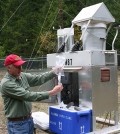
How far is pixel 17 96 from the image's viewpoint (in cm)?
382

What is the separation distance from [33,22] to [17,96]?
38.8 meters

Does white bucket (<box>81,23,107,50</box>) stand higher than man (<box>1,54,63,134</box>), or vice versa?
white bucket (<box>81,23,107,50</box>)

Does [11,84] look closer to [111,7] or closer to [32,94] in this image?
[32,94]

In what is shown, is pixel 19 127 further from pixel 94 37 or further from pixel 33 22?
pixel 33 22

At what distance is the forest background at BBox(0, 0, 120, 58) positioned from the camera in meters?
35.7

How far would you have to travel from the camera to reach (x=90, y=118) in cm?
395

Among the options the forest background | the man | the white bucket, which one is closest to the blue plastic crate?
the man

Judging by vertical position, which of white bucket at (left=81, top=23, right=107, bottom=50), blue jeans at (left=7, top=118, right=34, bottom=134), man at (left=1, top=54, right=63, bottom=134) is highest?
white bucket at (left=81, top=23, right=107, bottom=50)

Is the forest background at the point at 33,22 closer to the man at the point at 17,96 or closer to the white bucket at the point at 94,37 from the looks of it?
the white bucket at the point at 94,37

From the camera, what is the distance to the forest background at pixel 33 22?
35.7 metres

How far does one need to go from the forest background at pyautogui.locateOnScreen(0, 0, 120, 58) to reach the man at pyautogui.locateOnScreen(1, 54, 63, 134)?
29.3 m

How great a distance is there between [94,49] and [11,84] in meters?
1.12

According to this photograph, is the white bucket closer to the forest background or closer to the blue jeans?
the blue jeans

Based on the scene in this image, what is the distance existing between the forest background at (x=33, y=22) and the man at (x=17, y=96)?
2930 cm
